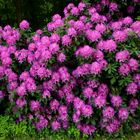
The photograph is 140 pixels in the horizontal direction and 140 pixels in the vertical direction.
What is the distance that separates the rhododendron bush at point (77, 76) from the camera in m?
5.95

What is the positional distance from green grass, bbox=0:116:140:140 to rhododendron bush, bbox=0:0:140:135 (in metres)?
0.10

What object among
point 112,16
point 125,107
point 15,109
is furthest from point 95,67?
point 112,16

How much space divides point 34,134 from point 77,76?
3.42 ft

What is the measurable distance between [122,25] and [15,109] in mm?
1917

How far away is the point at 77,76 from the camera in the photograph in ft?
19.9

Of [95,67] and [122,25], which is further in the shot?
[122,25]

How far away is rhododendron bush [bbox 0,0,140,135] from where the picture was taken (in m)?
5.95

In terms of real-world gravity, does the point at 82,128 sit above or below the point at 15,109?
below

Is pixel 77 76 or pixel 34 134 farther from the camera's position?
pixel 34 134

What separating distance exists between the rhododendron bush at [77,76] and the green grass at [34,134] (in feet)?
0.32

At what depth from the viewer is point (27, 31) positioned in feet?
22.3

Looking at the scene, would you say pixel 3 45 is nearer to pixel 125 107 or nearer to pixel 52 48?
pixel 52 48

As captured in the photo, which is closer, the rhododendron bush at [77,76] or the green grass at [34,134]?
the rhododendron bush at [77,76]

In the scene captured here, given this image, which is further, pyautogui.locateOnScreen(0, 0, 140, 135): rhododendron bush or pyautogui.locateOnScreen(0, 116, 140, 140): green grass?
pyautogui.locateOnScreen(0, 116, 140, 140): green grass
